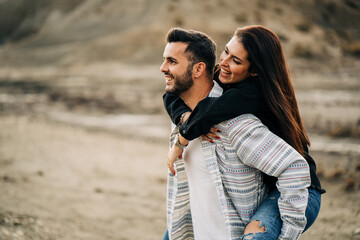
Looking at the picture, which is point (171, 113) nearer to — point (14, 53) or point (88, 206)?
point (88, 206)

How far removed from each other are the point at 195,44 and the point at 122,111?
41.6 feet

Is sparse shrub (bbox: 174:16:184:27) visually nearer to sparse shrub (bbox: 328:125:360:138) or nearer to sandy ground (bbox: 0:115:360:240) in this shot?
sandy ground (bbox: 0:115:360:240)

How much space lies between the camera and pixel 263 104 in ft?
7.25

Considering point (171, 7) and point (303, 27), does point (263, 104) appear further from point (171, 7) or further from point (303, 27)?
point (171, 7)

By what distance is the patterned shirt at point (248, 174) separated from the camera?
1.95 m

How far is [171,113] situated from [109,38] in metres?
28.1

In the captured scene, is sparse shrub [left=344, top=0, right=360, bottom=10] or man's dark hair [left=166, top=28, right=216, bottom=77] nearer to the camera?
man's dark hair [left=166, top=28, right=216, bottom=77]

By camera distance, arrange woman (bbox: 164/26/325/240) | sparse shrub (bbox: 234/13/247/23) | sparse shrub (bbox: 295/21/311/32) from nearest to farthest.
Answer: woman (bbox: 164/26/325/240) → sparse shrub (bbox: 295/21/311/32) → sparse shrub (bbox: 234/13/247/23)

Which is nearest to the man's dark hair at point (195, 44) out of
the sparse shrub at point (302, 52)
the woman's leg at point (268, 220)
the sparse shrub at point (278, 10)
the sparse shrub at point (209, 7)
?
the woman's leg at point (268, 220)

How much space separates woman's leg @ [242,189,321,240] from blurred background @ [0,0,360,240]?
3.19 meters

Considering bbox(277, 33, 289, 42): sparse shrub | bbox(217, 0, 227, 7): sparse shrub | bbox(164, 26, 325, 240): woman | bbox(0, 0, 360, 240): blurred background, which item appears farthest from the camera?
bbox(217, 0, 227, 7): sparse shrub

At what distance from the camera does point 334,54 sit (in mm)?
24109

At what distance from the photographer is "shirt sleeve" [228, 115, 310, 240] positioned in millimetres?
1939

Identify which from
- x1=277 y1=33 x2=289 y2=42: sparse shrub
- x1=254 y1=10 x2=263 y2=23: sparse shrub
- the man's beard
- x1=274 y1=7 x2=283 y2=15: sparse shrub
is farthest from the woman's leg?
x1=274 y1=7 x2=283 y2=15: sparse shrub
